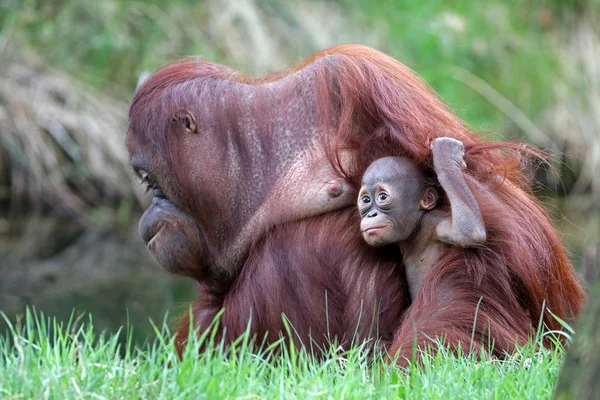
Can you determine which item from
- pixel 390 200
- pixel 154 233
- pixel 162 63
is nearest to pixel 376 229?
pixel 390 200

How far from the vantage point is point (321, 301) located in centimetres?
369

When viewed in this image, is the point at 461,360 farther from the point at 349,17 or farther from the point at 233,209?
the point at 349,17

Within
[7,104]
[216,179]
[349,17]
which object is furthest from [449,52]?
[216,179]

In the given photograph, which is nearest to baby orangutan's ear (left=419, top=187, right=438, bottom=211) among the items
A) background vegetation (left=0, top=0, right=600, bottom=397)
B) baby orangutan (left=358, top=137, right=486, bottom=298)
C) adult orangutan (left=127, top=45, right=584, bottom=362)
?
baby orangutan (left=358, top=137, right=486, bottom=298)

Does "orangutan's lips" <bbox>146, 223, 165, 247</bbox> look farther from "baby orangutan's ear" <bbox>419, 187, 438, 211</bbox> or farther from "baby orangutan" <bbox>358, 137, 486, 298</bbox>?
"baby orangutan's ear" <bbox>419, 187, 438, 211</bbox>

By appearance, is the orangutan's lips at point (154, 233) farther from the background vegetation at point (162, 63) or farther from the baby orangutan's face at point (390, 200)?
the background vegetation at point (162, 63)

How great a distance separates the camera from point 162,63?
939cm

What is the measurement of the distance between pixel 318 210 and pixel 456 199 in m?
0.62

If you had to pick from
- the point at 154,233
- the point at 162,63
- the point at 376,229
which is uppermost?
the point at 162,63

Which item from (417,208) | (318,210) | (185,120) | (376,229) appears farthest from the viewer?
(185,120)

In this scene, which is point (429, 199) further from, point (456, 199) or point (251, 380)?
point (251, 380)

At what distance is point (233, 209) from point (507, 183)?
112 centimetres

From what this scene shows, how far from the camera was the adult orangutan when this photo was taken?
3.42 m

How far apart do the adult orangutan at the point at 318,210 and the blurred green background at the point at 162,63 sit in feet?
12.2
